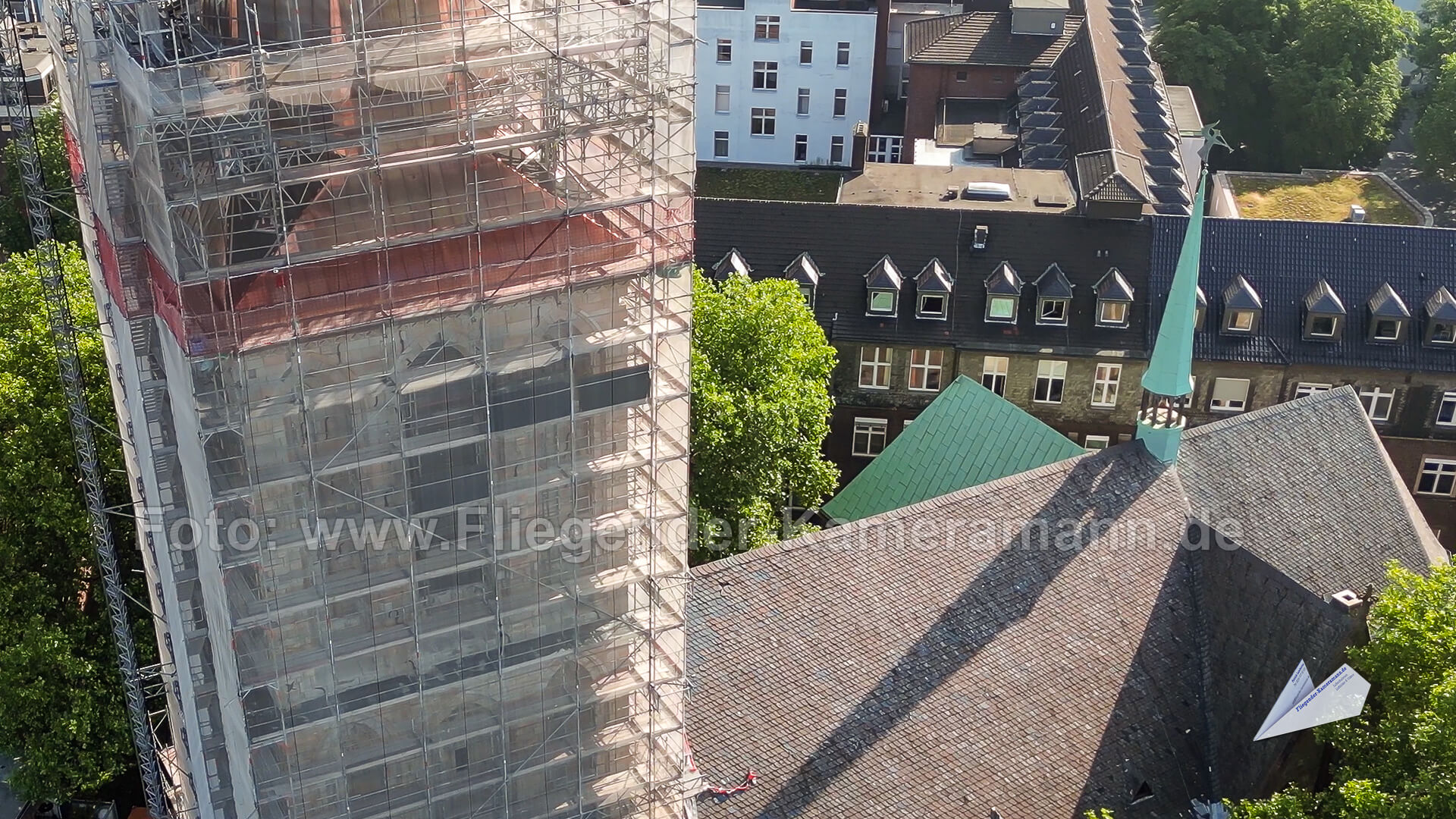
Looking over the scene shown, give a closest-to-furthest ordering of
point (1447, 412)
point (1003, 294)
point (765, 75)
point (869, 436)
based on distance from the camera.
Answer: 1. point (1003, 294)
2. point (1447, 412)
3. point (869, 436)
4. point (765, 75)

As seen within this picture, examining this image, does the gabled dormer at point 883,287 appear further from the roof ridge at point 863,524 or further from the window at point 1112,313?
the roof ridge at point 863,524

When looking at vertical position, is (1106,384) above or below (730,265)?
below

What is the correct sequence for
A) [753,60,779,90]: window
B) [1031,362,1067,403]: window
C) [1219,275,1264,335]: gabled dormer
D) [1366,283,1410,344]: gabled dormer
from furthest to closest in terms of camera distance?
[753,60,779,90]: window
[1031,362,1067,403]: window
[1219,275,1264,335]: gabled dormer
[1366,283,1410,344]: gabled dormer

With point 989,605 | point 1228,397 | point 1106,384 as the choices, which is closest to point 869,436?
point 1106,384

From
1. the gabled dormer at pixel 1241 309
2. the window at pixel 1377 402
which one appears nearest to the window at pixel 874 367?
the gabled dormer at pixel 1241 309

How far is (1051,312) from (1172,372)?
22.3m

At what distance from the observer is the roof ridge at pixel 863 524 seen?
141 ft

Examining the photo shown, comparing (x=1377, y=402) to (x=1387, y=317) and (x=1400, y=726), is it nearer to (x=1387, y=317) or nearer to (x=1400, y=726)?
(x=1387, y=317)

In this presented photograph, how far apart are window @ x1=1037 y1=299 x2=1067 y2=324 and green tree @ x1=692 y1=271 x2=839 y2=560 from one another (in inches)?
514

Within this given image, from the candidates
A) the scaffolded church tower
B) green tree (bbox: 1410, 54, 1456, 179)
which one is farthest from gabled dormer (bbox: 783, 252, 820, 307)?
green tree (bbox: 1410, 54, 1456, 179)

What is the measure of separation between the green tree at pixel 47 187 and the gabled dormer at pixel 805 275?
3603 centimetres

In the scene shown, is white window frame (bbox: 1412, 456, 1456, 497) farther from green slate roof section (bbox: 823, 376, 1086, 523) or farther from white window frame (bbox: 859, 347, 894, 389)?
green slate roof section (bbox: 823, 376, 1086, 523)

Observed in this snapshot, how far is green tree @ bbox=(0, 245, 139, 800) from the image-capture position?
50.7 metres

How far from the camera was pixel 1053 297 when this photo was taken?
69.1 meters
